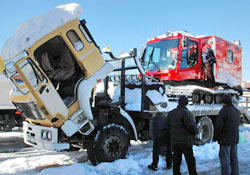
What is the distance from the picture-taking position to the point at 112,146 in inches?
238

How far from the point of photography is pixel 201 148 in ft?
25.9

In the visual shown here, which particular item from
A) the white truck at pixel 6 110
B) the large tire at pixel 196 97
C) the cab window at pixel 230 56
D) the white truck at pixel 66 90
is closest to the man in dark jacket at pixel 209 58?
the large tire at pixel 196 97

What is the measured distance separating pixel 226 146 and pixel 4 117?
9.58 meters

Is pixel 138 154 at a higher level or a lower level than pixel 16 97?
lower

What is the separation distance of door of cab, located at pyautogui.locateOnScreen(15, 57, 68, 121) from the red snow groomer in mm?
4232

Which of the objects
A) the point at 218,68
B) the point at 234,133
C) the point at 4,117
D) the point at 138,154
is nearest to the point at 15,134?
the point at 4,117

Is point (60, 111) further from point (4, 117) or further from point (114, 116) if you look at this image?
point (4, 117)

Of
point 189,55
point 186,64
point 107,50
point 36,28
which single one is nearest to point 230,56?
point 189,55

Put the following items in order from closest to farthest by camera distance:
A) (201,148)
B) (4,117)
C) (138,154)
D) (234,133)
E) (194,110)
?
(234,133)
(138,154)
(201,148)
(194,110)
(4,117)

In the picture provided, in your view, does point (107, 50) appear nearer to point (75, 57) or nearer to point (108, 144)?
point (75, 57)

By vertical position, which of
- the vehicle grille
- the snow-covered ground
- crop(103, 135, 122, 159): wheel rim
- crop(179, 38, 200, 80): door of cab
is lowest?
the snow-covered ground

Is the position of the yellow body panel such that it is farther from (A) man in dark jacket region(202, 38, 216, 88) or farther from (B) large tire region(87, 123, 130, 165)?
(A) man in dark jacket region(202, 38, 216, 88)

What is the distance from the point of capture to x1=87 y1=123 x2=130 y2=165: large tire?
19.0 ft

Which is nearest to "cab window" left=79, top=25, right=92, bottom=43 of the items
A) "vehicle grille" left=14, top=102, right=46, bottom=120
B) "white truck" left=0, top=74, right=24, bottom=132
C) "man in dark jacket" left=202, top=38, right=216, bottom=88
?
"vehicle grille" left=14, top=102, right=46, bottom=120
